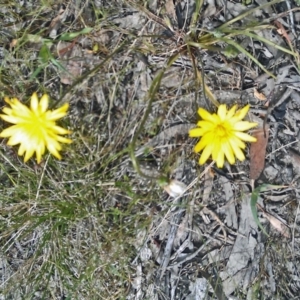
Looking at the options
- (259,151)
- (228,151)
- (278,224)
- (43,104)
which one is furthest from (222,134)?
(43,104)

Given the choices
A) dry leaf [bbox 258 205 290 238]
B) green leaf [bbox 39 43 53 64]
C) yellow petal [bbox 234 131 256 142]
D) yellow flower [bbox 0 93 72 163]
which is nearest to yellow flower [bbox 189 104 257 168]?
yellow petal [bbox 234 131 256 142]

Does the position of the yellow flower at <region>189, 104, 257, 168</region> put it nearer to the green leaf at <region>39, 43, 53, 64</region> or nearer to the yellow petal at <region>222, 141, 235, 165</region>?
the yellow petal at <region>222, 141, 235, 165</region>

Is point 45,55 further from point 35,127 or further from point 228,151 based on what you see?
point 228,151

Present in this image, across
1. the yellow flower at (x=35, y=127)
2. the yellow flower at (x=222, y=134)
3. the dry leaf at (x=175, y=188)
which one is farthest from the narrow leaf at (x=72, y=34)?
the dry leaf at (x=175, y=188)

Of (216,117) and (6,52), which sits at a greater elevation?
(6,52)

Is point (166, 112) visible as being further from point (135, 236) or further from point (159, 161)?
point (135, 236)

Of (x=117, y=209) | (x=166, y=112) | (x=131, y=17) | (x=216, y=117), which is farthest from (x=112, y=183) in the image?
(x=131, y=17)

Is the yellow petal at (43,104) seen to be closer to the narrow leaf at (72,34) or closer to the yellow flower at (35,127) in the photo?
the yellow flower at (35,127)
